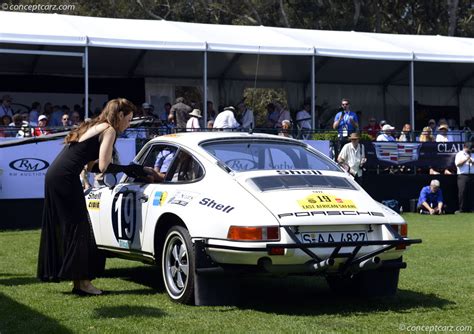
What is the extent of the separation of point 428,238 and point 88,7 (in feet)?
107

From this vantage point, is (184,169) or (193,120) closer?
(184,169)

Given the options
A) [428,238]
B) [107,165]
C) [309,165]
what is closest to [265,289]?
[309,165]

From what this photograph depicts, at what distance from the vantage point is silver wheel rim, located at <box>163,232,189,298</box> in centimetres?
809

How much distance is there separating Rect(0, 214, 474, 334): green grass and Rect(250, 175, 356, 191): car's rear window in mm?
1108

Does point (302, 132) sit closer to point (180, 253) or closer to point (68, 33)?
point (68, 33)

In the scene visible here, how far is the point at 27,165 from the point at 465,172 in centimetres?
1052

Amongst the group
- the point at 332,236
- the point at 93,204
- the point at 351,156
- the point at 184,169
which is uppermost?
the point at 351,156

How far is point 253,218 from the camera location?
753 cm

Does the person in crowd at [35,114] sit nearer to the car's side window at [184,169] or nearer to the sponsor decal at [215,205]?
the car's side window at [184,169]

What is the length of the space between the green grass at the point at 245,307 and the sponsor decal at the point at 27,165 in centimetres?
564

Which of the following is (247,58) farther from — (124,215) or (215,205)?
(215,205)

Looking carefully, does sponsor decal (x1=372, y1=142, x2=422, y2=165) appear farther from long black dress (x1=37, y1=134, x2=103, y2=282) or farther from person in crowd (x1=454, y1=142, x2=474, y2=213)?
long black dress (x1=37, y1=134, x2=103, y2=282)

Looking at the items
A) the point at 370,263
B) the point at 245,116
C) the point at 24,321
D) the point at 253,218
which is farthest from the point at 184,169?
the point at 245,116

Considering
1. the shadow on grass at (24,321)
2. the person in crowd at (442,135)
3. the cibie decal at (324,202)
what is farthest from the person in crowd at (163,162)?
the person in crowd at (442,135)
